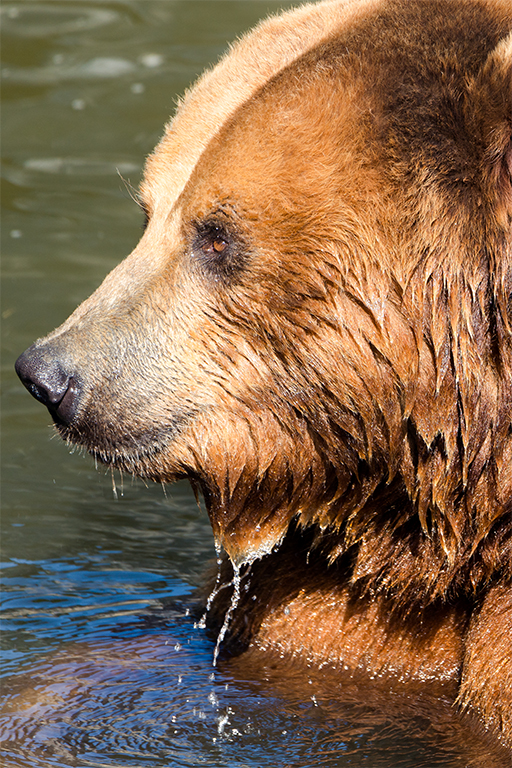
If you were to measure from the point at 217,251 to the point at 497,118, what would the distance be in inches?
37.3

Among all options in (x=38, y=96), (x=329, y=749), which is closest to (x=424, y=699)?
(x=329, y=749)

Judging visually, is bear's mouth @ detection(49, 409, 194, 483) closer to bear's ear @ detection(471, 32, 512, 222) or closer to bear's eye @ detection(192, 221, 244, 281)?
bear's eye @ detection(192, 221, 244, 281)

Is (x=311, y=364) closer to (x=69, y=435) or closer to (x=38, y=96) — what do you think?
(x=69, y=435)

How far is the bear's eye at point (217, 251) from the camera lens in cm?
372

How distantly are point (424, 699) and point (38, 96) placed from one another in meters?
8.00

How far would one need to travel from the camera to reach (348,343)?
11.9ft

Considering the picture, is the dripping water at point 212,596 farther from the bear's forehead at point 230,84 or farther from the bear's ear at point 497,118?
the bear's ear at point 497,118

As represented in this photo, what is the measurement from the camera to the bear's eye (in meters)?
3.72

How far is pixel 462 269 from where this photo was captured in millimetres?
3457

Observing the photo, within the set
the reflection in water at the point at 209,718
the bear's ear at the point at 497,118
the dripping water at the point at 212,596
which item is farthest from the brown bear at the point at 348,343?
the dripping water at the point at 212,596

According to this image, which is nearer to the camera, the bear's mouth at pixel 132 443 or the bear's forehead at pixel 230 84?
the bear's mouth at pixel 132 443

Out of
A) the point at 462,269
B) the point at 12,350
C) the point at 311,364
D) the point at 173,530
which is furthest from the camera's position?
the point at 12,350

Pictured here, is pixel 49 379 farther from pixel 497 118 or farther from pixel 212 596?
pixel 497 118

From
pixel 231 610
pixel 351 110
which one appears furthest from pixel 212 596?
pixel 351 110
